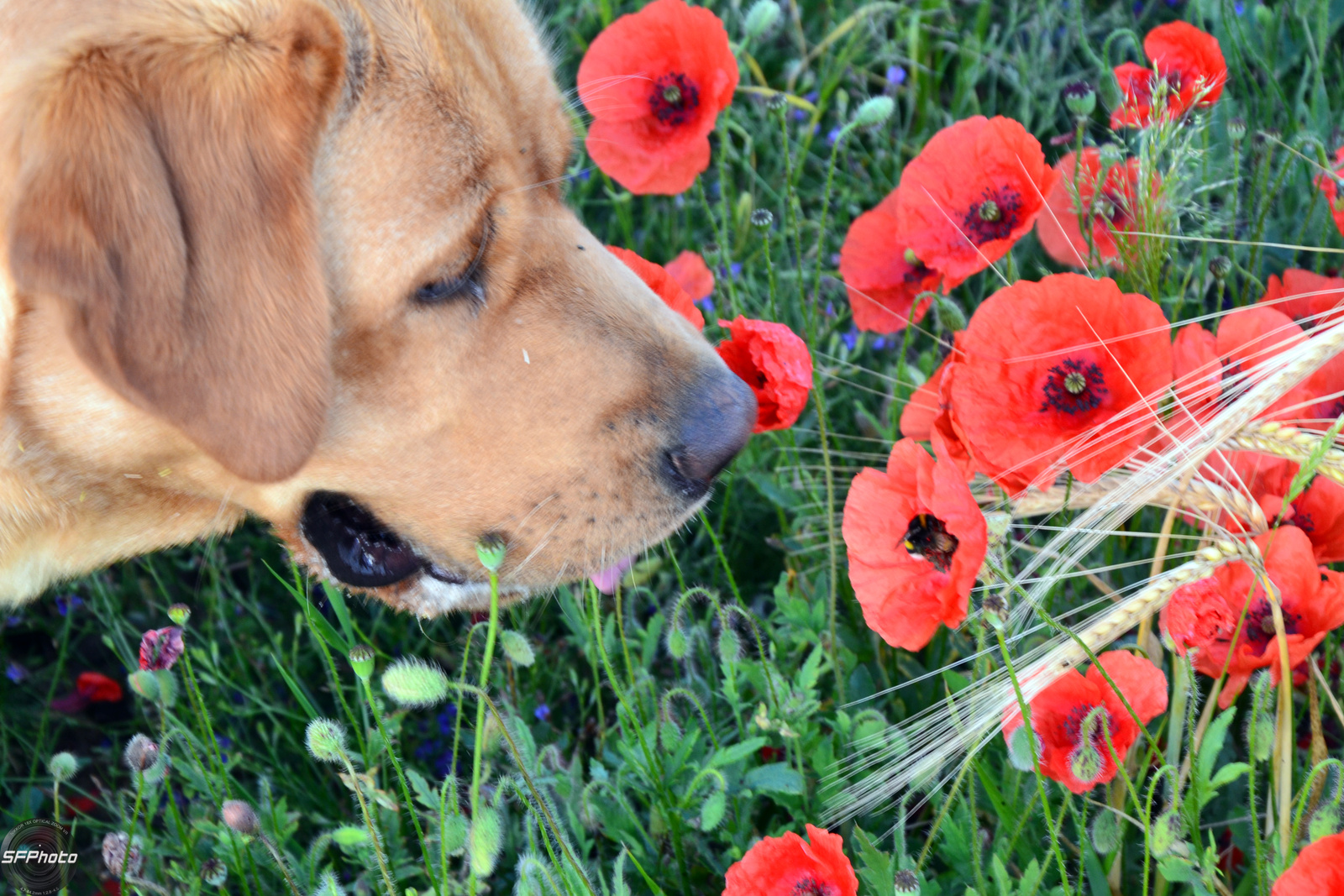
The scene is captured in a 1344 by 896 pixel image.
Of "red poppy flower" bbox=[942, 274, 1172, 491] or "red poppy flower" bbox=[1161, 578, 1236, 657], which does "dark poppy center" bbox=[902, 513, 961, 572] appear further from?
"red poppy flower" bbox=[1161, 578, 1236, 657]

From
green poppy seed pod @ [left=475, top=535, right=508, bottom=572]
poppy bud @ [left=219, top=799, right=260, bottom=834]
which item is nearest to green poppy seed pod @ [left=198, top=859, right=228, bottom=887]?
poppy bud @ [left=219, top=799, right=260, bottom=834]

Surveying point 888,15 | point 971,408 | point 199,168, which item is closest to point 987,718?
point 971,408

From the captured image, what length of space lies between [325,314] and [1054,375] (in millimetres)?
1010

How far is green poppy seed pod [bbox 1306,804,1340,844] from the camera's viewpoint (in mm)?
1153

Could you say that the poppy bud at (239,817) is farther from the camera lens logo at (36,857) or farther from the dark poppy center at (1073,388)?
the dark poppy center at (1073,388)

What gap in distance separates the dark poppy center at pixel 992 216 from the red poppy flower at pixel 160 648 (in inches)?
56.1

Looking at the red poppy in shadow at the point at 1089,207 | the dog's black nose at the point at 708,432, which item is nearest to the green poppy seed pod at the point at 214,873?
the dog's black nose at the point at 708,432

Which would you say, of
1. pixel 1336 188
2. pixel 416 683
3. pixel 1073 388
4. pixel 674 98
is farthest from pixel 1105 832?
pixel 674 98

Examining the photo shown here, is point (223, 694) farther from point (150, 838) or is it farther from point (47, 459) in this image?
point (47, 459)

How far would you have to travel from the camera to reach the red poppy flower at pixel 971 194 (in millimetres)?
1735

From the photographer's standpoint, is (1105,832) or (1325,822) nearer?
(1325,822)

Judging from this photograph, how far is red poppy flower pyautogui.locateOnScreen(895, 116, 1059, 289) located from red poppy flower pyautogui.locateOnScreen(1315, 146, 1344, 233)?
457 mm

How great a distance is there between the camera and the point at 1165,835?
3.77ft

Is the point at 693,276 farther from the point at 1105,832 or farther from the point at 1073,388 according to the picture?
the point at 1105,832
